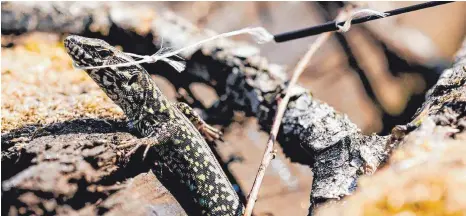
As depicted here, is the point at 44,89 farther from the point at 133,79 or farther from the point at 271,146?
the point at 271,146

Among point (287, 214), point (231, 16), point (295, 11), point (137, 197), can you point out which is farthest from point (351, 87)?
point (137, 197)

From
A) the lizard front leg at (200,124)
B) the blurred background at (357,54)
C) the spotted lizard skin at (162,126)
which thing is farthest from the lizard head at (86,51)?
the blurred background at (357,54)

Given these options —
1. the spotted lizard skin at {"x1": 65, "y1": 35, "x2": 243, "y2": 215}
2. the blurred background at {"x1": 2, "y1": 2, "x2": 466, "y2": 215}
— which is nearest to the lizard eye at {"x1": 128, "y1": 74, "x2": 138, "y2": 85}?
the spotted lizard skin at {"x1": 65, "y1": 35, "x2": 243, "y2": 215}

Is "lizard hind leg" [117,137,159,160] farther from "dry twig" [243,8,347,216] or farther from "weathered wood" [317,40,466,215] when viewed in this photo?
"weathered wood" [317,40,466,215]

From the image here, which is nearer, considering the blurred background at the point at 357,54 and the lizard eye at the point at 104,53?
the lizard eye at the point at 104,53

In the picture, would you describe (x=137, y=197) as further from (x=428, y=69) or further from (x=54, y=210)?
(x=428, y=69)

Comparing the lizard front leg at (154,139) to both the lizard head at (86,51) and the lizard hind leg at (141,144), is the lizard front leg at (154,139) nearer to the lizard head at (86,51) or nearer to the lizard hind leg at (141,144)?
the lizard hind leg at (141,144)
